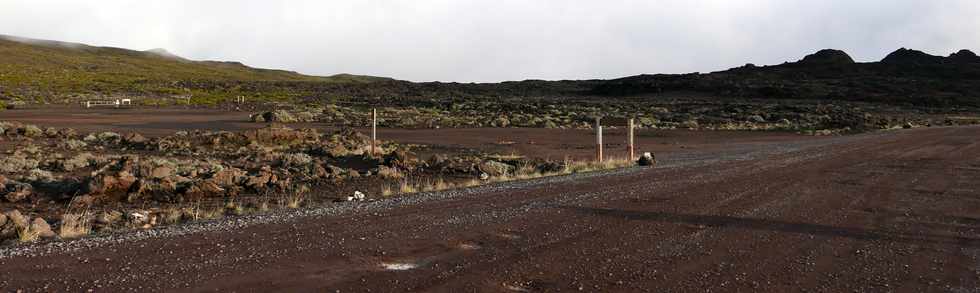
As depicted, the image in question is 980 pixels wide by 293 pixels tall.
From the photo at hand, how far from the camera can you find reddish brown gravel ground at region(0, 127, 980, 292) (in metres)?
5.59

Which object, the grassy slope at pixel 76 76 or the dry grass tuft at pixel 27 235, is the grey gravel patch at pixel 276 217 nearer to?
the dry grass tuft at pixel 27 235

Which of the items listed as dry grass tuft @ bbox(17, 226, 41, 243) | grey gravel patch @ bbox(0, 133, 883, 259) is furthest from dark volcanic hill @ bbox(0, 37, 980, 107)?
dry grass tuft @ bbox(17, 226, 41, 243)

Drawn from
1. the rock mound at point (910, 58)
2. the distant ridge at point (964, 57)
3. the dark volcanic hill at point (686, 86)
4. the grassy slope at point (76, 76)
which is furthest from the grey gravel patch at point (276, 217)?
the distant ridge at point (964, 57)

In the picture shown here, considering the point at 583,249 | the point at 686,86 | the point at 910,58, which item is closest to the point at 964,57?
the point at 910,58

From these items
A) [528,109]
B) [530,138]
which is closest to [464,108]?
[528,109]

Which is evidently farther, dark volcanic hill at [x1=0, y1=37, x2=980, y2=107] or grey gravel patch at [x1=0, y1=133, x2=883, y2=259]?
dark volcanic hill at [x1=0, y1=37, x2=980, y2=107]

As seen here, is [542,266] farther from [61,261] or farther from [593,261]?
[61,261]

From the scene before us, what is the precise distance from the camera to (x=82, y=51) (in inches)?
7702

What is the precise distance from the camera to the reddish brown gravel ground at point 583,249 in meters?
5.59

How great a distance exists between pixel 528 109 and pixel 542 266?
5257cm

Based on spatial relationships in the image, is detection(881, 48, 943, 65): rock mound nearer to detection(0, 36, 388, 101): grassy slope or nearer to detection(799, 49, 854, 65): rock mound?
detection(799, 49, 854, 65): rock mound

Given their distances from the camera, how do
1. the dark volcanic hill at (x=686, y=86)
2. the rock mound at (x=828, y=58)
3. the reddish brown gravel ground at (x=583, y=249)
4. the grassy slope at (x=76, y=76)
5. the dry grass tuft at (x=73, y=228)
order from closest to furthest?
the reddish brown gravel ground at (x=583, y=249), the dry grass tuft at (x=73, y=228), the dark volcanic hill at (x=686, y=86), the grassy slope at (x=76, y=76), the rock mound at (x=828, y=58)

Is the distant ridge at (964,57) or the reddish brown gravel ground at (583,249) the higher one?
the distant ridge at (964,57)

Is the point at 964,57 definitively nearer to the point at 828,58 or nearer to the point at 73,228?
the point at 828,58
